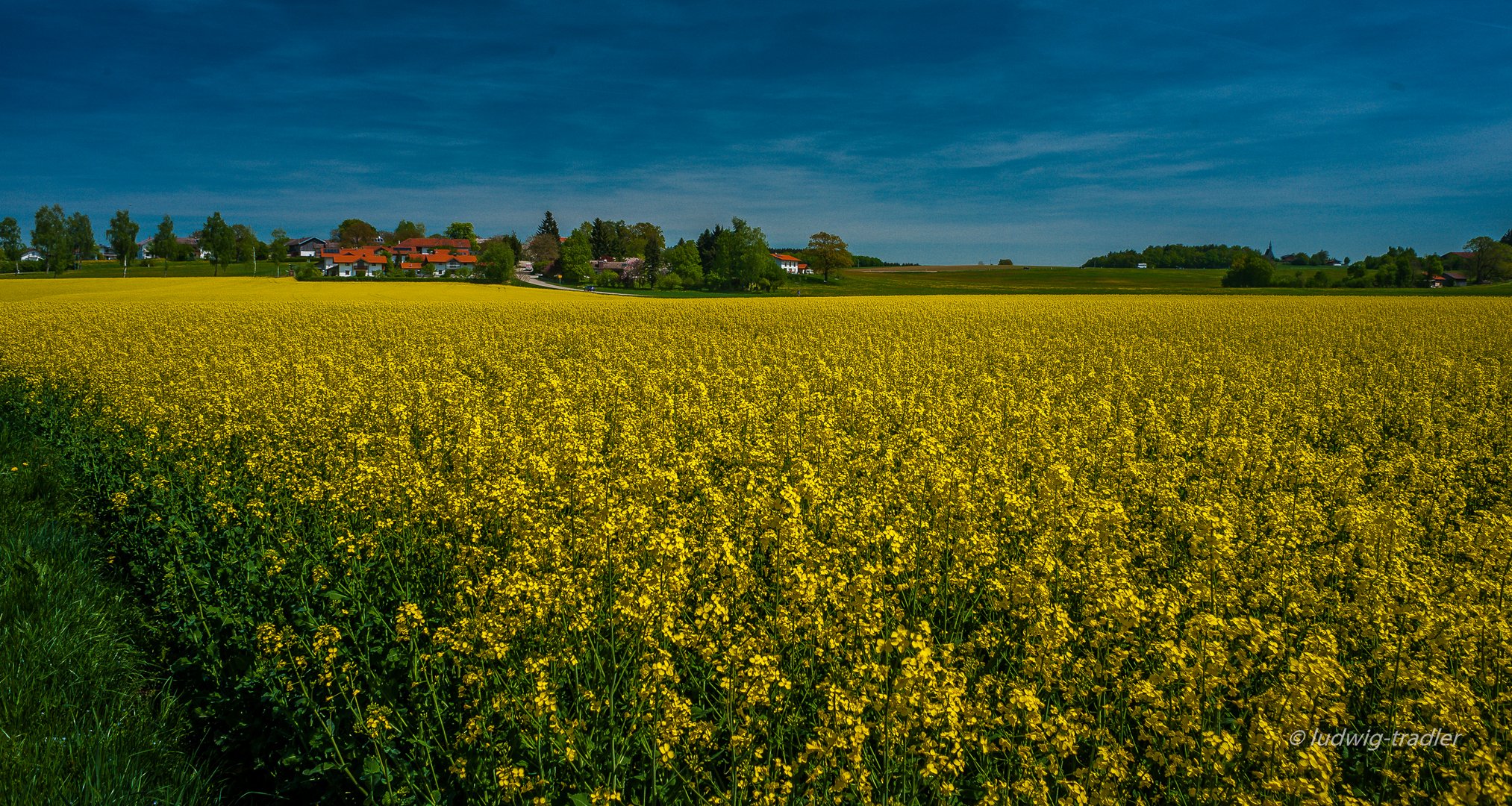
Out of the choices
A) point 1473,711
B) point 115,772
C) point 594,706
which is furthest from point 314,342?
point 1473,711

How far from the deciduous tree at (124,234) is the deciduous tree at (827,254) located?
95.5 m

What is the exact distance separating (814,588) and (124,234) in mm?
134028

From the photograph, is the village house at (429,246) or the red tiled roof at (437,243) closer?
the village house at (429,246)

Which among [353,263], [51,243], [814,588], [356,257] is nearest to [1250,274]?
[814,588]

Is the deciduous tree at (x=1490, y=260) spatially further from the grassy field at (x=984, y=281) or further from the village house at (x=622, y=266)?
the village house at (x=622, y=266)

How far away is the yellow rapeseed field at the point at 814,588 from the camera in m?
3.74

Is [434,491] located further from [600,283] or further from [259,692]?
[600,283]

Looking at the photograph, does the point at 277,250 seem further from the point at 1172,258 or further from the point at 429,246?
the point at 1172,258

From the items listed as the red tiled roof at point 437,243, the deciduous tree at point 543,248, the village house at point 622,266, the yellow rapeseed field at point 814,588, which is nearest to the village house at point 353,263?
the red tiled roof at point 437,243

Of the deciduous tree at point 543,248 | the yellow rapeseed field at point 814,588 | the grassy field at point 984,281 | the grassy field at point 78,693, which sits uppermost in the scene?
the deciduous tree at point 543,248

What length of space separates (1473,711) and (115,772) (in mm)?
7545

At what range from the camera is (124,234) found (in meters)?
101

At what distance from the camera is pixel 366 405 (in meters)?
10.8

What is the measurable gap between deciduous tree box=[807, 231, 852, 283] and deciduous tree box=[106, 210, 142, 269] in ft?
313
